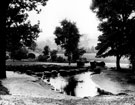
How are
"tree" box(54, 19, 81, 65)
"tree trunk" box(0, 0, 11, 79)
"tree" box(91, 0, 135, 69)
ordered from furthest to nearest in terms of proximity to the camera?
1. "tree" box(54, 19, 81, 65)
2. "tree" box(91, 0, 135, 69)
3. "tree trunk" box(0, 0, 11, 79)

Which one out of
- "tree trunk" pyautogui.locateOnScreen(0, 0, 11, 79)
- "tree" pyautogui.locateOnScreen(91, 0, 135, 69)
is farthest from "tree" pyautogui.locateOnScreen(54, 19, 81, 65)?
"tree trunk" pyautogui.locateOnScreen(0, 0, 11, 79)

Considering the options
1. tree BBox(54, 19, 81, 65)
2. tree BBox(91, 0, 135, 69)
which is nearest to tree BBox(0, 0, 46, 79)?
tree BBox(91, 0, 135, 69)

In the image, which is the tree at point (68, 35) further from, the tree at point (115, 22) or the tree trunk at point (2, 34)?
the tree trunk at point (2, 34)

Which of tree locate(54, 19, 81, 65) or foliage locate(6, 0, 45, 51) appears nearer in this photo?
foliage locate(6, 0, 45, 51)

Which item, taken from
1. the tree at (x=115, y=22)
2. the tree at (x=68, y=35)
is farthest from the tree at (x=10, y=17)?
the tree at (x=68, y=35)

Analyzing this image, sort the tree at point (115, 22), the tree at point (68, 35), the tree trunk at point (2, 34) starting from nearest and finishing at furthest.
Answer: the tree trunk at point (2, 34) → the tree at point (115, 22) → the tree at point (68, 35)

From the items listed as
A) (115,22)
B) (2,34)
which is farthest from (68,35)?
(2,34)

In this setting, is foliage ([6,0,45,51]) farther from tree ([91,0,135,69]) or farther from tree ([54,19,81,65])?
tree ([54,19,81,65])

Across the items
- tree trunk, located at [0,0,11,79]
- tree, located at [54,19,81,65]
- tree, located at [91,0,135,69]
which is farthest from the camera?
tree, located at [54,19,81,65]

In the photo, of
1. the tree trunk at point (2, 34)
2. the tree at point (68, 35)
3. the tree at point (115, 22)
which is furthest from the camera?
the tree at point (68, 35)

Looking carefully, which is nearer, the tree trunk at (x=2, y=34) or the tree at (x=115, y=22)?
the tree trunk at (x=2, y=34)

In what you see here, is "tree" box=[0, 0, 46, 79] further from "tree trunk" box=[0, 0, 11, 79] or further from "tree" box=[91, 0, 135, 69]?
"tree" box=[91, 0, 135, 69]

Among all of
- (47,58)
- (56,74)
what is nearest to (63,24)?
(47,58)

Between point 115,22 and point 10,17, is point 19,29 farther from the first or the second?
point 115,22
